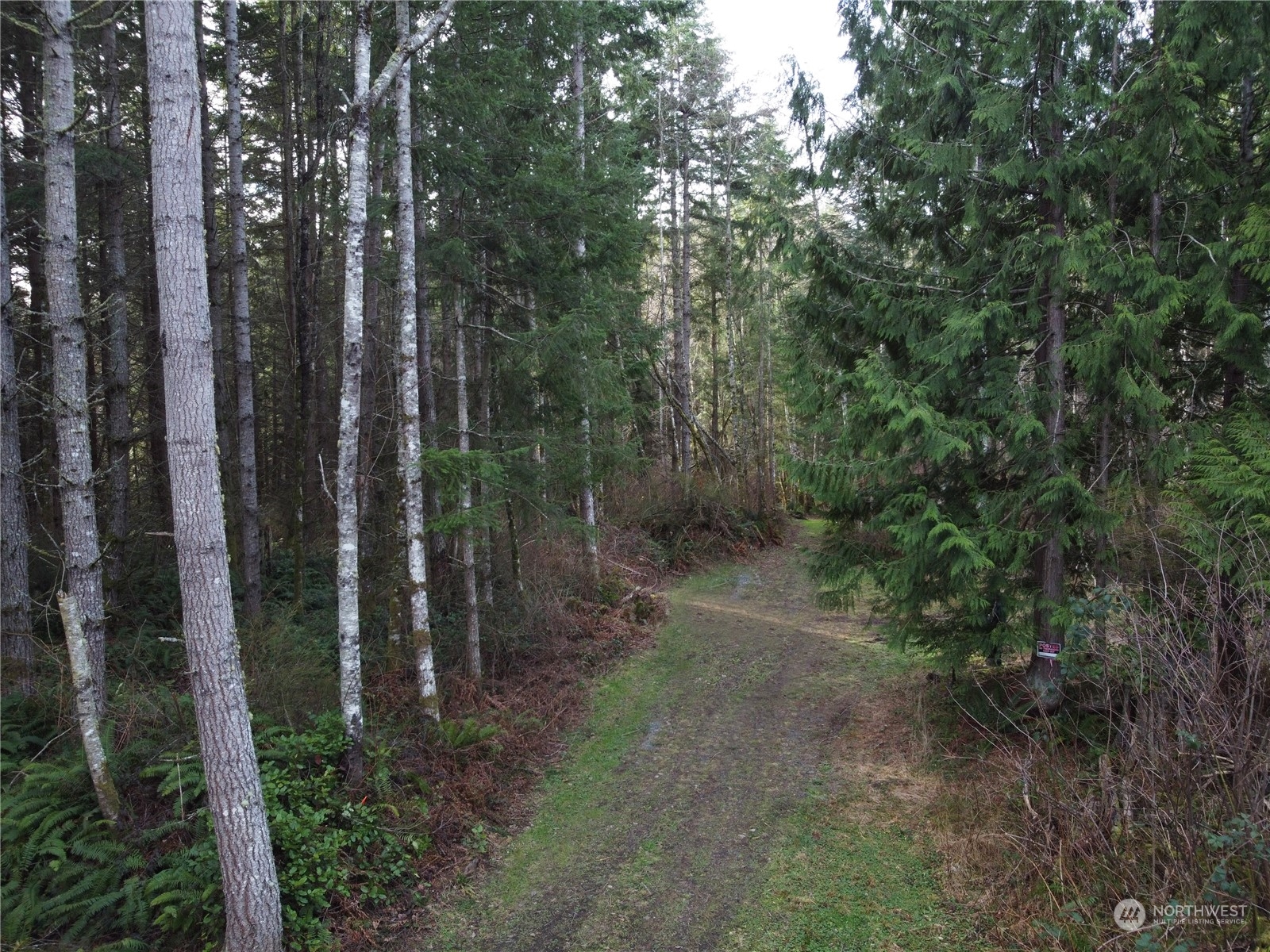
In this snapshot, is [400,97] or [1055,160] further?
[400,97]

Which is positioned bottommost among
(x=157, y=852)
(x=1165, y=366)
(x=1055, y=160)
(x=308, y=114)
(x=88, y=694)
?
(x=157, y=852)

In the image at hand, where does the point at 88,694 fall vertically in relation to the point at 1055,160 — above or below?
below

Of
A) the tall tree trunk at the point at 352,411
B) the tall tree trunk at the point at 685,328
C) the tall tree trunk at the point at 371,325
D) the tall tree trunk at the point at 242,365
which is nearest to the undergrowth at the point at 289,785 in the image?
the tall tree trunk at the point at 352,411

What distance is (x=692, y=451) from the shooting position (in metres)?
21.7

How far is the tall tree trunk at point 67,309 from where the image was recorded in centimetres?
576

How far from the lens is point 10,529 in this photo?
22.3 ft

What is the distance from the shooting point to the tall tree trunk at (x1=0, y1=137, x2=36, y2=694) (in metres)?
6.73

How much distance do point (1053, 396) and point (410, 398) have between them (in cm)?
656

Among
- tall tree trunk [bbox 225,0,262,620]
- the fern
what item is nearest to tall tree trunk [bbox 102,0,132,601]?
tall tree trunk [bbox 225,0,262,620]

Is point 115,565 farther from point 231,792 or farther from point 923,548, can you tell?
point 923,548

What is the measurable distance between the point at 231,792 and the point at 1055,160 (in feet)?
29.3

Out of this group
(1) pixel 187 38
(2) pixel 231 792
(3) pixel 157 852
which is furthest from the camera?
(3) pixel 157 852

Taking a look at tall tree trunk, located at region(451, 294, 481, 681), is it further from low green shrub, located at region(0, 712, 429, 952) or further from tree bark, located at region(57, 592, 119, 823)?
tree bark, located at region(57, 592, 119, 823)

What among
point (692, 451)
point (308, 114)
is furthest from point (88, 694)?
point (692, 451)
